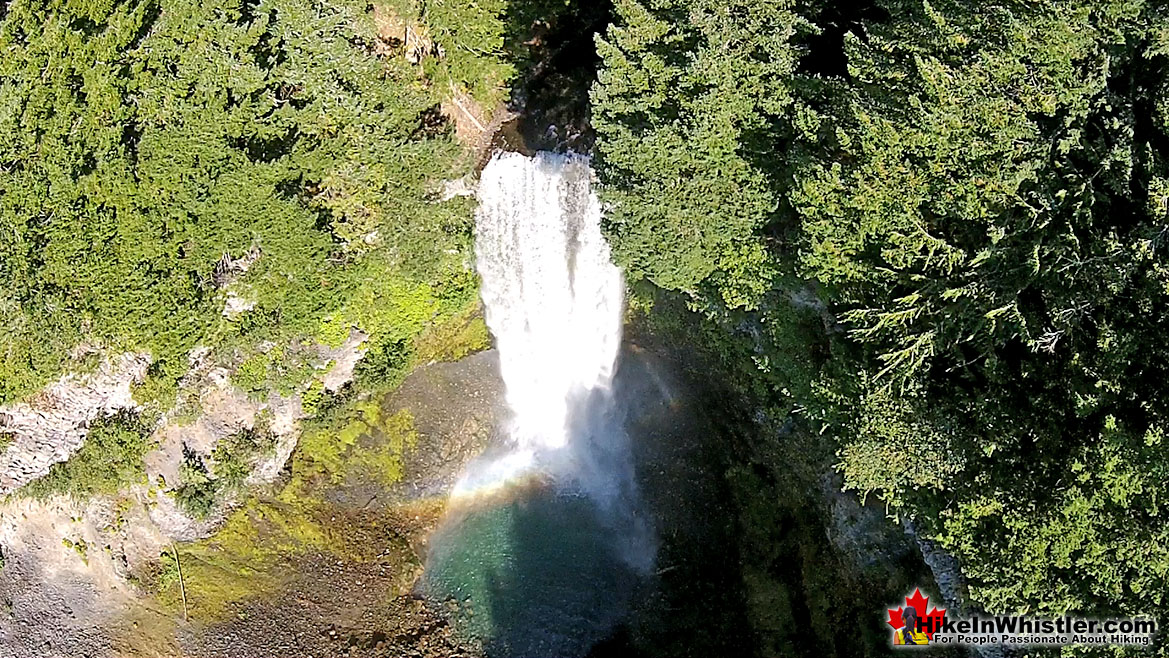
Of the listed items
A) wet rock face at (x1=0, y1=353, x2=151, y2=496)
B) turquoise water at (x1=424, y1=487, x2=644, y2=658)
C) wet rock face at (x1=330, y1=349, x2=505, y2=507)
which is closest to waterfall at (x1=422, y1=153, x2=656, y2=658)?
turquoise water at (x1=424, y1=487, x2=644, y2=658)

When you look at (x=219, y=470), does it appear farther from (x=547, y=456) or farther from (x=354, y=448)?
(x=547, y=456)

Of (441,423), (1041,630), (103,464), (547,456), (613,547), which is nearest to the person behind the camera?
(1041,630)

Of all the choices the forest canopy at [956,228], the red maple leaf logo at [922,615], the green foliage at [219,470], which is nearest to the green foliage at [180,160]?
the green foliage at [219,470]

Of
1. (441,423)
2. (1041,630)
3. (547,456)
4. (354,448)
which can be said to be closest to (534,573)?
(547,456)

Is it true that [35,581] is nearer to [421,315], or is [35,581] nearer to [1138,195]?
[421,315]

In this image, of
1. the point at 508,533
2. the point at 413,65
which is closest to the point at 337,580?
the point at 508,533

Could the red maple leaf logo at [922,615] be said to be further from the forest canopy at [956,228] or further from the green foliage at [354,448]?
the green foliage at [354,448]

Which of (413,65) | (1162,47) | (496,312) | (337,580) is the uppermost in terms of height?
(413,65)
